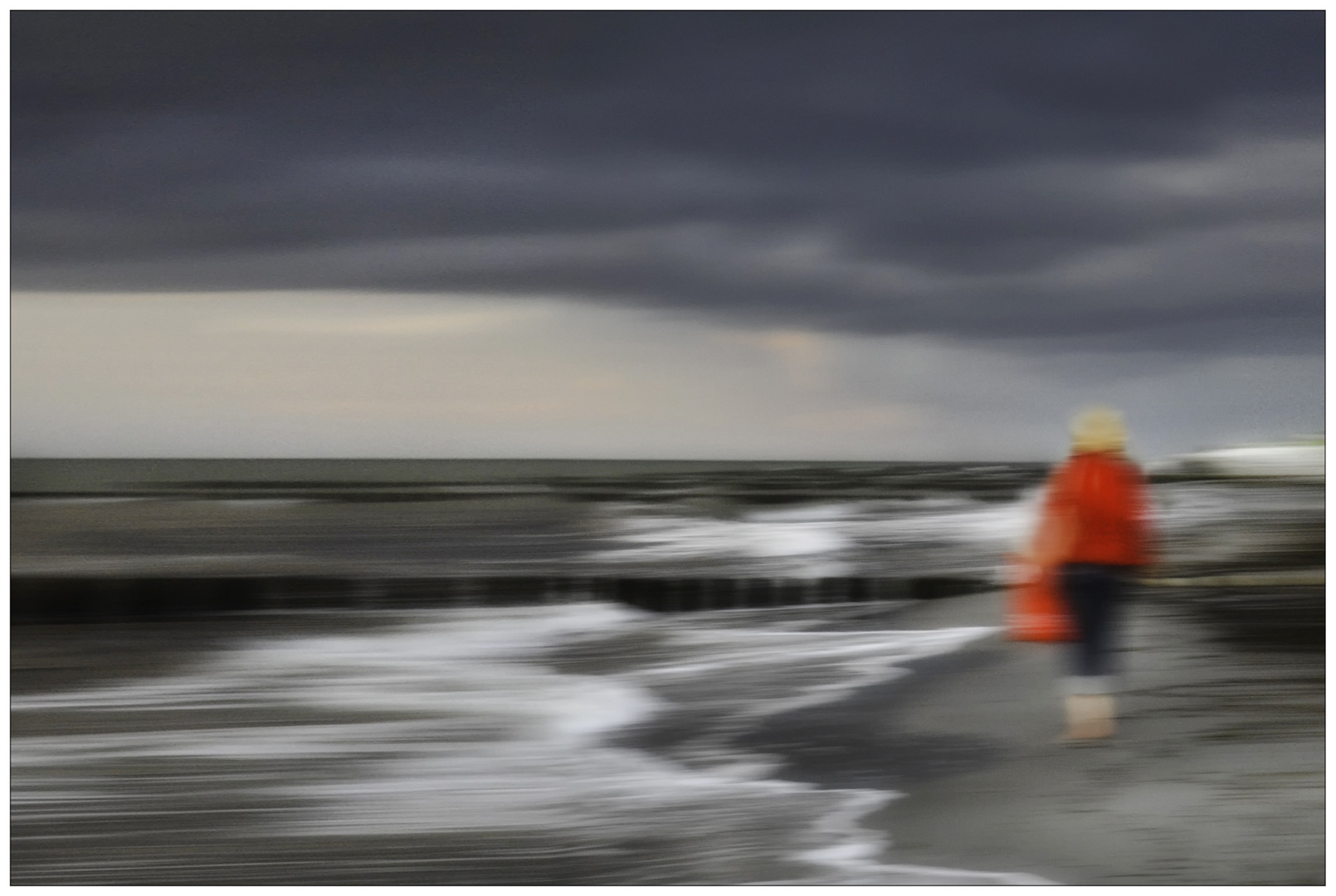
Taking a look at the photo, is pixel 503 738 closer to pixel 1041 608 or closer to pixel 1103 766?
pixel 1041 608

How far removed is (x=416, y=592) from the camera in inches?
478

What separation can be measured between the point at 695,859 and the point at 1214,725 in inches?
112

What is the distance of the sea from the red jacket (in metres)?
1.33

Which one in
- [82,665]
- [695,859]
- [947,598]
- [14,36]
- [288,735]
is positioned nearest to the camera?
[695,859]

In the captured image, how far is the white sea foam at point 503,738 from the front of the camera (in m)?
4.56

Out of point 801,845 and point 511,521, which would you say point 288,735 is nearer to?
point 801,845

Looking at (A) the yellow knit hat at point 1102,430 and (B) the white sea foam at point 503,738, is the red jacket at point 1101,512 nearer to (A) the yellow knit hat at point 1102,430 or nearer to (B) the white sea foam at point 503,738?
(A) the yellow knit hat at point 1102,430

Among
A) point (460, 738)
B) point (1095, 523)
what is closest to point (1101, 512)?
point (1095, 523)

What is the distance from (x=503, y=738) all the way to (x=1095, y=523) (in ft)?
10.3

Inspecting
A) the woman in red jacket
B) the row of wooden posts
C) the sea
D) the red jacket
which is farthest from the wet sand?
the row of wooden posts

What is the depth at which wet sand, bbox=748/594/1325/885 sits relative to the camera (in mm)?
4082

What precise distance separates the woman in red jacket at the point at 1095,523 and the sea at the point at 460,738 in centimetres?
121

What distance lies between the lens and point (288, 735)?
6031 mm

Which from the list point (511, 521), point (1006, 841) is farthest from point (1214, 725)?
point (511, 521)
